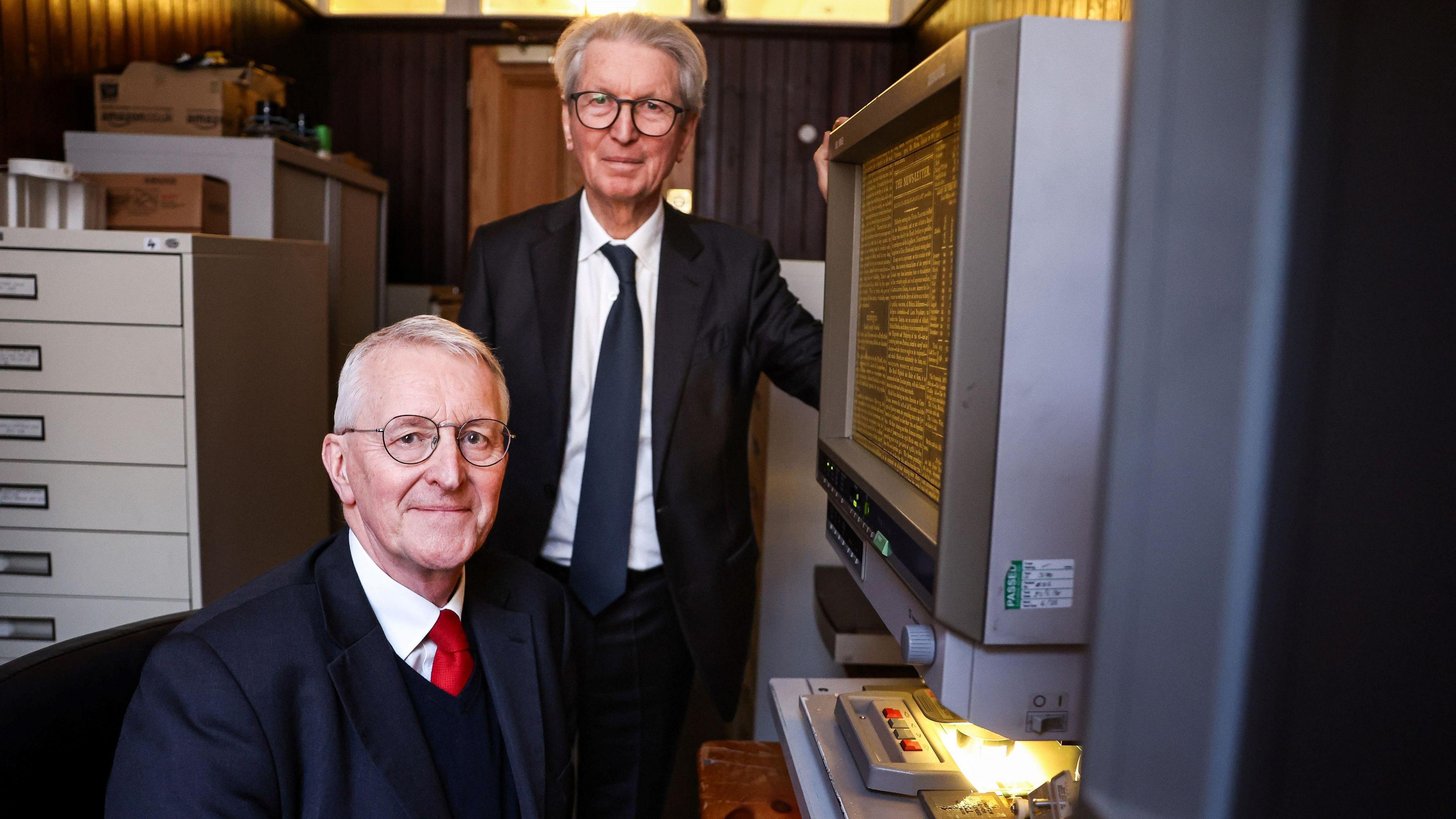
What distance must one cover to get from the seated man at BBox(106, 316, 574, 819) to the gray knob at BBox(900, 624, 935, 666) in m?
0.51

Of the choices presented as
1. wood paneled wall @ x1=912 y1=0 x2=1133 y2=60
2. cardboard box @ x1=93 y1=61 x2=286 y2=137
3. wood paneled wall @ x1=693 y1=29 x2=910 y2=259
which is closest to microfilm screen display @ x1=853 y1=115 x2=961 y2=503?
wood paneled wall @ x1=912 y1=0 x2=1133 y2=60

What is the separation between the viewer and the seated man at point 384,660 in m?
0.85

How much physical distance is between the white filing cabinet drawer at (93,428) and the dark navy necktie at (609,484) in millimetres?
1180

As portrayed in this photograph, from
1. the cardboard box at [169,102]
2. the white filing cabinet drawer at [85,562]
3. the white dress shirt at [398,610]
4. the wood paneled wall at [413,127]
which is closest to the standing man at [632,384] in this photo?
the white dress shirt at [398,610]

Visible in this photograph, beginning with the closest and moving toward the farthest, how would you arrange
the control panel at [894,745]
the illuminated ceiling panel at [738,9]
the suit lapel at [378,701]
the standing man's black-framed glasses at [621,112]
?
the control panel at [894,745], the suit lapel at [378,701], the standing man's black-framed glasses at [621,112], the illuminated ceiling panel at [738,9]

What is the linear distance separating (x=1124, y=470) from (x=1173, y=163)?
2.7 inches

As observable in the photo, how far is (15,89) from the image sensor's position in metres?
2.95

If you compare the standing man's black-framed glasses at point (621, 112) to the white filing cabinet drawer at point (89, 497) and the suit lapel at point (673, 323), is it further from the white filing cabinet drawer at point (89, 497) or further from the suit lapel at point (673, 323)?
the white filing cabinet drawer at point (89, 497)

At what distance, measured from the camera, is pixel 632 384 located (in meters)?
1.45

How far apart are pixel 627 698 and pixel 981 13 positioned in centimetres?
400

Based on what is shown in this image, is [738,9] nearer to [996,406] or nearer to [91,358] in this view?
[91,358]

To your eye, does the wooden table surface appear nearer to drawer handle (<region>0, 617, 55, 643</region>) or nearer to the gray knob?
the gray knob

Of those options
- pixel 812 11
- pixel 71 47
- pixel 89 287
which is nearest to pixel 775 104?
pixel 812 11

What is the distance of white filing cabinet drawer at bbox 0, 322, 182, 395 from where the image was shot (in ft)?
6.73
